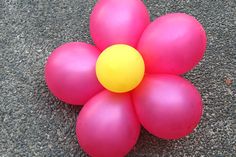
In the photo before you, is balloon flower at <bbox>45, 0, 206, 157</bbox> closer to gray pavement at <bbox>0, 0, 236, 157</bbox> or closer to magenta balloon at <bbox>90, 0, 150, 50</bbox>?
magenta balloon at <bbox>90, 0, 150, 50</bbox>

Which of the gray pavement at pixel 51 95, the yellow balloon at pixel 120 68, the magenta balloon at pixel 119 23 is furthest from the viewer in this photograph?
the gray pavement at pixel 51 95

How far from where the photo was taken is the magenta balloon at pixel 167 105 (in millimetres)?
1337

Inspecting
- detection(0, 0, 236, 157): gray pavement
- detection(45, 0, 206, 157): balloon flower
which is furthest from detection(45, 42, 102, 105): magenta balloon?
detection(0, 0, 236, 157): gray pavement

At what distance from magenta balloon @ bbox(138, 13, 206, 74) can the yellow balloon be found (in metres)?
0.06

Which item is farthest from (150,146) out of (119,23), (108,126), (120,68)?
(119,23)

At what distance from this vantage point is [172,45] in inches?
53.9

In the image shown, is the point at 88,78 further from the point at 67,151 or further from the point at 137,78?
the point at 67,151

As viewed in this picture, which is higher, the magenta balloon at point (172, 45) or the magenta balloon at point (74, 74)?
the magenta balloon at point (172, 45)

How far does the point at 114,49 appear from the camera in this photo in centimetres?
137

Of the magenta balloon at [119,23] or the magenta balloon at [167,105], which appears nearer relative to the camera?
the magenta balloon at [167,105]

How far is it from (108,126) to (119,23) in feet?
1.23

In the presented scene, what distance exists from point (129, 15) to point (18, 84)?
1.93ft

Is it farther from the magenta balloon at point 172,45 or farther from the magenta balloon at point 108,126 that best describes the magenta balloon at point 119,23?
the magenta balloon at point 108,126

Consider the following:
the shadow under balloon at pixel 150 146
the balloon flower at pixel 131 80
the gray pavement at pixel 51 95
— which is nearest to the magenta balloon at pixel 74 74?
the balloon flower at pixel 131 80
